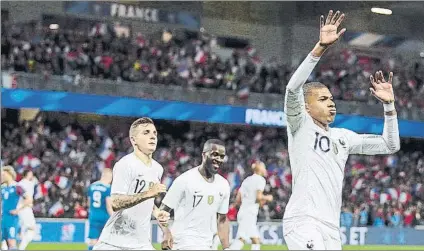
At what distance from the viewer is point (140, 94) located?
29.3 meters

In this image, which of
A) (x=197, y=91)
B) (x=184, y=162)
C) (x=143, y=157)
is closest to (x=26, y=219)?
(x=143, y=157)

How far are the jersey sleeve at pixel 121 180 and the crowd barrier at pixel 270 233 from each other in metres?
13.1

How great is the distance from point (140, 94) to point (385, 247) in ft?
29.6

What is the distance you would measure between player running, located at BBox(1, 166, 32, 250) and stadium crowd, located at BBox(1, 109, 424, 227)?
328 inches

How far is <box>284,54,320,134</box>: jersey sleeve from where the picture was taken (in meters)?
6.74

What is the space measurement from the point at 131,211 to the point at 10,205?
751 centimetres

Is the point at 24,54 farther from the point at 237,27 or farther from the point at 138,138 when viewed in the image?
the point at 138,138

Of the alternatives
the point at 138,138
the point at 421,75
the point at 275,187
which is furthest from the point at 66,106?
the point at 138,138

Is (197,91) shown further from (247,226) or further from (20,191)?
(20,191)

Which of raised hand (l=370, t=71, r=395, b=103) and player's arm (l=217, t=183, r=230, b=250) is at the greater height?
raised hand (l=370, t=71, r=395, b=103)

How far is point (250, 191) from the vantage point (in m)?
17.6

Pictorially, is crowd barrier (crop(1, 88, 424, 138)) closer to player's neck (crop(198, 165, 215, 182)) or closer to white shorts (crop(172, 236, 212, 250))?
player's neck (crop(198, 165, 215, 182))

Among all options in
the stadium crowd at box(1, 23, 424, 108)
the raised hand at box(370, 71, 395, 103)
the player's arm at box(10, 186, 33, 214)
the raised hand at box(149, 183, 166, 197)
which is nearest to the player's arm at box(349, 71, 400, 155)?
the raised hand at box(370, 71, 395, 103)

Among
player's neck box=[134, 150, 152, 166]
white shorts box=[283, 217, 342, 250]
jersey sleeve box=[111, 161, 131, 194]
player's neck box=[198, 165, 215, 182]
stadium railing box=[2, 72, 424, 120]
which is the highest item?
stadium railing box=[2, 72, 424, 120]
